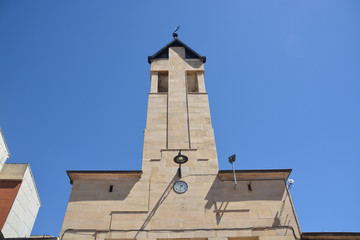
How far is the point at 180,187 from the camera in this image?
1400 centimetres

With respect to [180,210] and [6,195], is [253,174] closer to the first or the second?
[180,210]

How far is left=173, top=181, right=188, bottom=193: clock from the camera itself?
1387cm

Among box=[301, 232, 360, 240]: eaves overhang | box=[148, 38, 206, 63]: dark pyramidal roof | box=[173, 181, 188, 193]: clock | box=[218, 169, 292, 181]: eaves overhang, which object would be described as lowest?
box=[301, 232, 360, 240]: eaves overhang

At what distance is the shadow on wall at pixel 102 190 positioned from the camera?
1352 cm

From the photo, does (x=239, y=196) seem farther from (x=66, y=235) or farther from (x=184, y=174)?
(x=66, y=235)

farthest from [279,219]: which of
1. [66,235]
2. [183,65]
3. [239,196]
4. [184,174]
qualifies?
[183,65]

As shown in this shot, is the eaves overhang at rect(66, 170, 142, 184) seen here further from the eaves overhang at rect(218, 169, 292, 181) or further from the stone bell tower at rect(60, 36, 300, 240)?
the eaves overhang at rect(218, 169, 292, 181)

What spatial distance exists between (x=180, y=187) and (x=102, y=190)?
4.12 m

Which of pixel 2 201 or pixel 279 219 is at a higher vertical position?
pixel 2 201

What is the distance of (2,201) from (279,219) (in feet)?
63.7

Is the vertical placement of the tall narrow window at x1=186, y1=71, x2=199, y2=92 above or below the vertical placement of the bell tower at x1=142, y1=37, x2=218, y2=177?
above

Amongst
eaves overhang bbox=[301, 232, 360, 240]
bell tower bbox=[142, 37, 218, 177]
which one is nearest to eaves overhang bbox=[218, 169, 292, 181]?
bell tower bbox=[142, 37, 218, 177]

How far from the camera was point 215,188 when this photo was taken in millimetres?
13969

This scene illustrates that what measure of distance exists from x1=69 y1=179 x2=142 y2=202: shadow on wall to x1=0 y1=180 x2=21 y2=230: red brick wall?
30.0 ft
